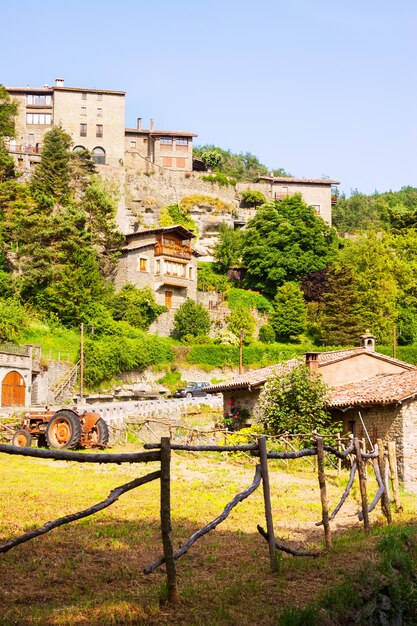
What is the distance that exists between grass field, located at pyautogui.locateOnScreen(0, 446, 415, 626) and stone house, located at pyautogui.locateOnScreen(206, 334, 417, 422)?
14.1 m

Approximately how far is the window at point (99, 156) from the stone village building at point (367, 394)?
144 feet

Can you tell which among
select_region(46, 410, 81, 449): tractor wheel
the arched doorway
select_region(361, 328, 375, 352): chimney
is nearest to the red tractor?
select_region(46, 410, 81, 449): tractor wheel

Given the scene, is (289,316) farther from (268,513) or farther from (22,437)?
(268,513)

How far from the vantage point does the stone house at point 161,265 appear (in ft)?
206

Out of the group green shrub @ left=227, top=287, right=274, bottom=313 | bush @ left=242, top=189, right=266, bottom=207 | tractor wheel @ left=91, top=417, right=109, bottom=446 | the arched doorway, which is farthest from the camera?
bush @ left=242, top=189, right=266, bottom=207

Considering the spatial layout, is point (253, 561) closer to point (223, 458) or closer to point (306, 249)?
point (223, 458)

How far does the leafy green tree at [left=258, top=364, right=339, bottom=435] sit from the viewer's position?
93.8 ft

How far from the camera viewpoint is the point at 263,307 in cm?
6688

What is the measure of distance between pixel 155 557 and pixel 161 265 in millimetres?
53844

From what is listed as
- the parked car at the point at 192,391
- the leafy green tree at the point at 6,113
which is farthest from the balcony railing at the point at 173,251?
the leafy green tree at the point at 6,113

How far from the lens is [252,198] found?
8306 cm

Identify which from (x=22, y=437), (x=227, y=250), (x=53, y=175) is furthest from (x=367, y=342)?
(x=53, y=175)

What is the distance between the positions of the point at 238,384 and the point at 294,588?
1010 inches

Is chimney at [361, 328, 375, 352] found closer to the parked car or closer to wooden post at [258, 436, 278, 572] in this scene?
the parked car
